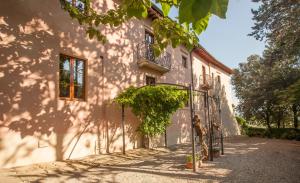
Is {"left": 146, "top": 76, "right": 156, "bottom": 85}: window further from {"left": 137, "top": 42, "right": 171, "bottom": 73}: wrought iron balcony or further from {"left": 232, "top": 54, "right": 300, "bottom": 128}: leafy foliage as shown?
{"left": 232, "top": 54, "right": 300, "bottom": 128}: leafy foliage

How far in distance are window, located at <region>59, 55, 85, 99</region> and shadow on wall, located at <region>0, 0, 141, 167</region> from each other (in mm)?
267

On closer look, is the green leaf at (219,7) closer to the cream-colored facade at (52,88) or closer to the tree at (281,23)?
the cream-colored facade at (52,88)

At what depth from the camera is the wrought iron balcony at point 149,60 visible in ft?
43.9

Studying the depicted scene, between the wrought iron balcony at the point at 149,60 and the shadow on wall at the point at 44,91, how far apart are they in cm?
265

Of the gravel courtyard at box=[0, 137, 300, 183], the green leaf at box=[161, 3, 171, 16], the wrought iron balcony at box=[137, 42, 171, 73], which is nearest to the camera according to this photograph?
the green leaf at box=[161, 3, 171, 16]

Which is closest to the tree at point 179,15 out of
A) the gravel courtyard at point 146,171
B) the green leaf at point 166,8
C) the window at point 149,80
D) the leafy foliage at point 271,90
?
the green leaf at point 166,8

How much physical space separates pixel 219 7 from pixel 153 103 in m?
10.2

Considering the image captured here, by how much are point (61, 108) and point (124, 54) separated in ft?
15.7

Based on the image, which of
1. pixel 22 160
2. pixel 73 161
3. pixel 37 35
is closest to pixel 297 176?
pixel 73 161

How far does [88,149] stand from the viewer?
9.73 m

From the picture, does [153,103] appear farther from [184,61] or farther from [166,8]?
[184,61]

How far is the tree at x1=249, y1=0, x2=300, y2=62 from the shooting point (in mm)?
14117

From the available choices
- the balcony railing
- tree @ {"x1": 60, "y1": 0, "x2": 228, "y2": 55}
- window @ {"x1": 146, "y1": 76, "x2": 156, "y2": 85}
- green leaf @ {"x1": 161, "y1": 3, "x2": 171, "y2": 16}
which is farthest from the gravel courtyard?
the balcony railing

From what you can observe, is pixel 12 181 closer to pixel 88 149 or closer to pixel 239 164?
pixel 88 149
